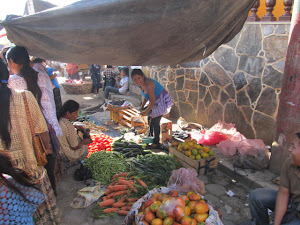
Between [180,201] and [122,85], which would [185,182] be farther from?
[122,85]

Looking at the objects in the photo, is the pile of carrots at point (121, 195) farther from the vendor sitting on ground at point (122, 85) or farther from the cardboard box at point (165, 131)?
the vendor sitting on ground at point (122, 85)

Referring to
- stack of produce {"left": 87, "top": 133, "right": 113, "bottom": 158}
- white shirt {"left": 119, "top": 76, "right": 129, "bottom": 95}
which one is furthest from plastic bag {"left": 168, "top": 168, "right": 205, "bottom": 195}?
white shirt {"left": 119, "top": 76, "right": 129, "bottom": 95}

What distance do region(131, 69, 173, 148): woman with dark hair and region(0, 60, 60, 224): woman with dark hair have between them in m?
2.64

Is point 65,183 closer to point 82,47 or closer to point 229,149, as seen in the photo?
point 82,47

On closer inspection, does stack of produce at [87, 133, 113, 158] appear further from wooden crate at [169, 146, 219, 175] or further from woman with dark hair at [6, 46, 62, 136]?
woman with dark hair at [6, 46, 62, 136]

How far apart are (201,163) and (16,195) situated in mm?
3125

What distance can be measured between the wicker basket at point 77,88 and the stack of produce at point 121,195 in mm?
9175

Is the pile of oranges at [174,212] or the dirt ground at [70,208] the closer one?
the pile of oranges at [174,212]

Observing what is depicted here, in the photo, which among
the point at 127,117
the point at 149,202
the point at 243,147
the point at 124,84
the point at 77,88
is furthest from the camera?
the point at 77,88

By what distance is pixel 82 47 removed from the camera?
3.11m

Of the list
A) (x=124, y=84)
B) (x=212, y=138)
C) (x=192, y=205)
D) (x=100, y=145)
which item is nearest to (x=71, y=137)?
(x=100, y=145)

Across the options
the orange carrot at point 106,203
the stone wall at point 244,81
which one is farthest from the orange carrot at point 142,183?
the stone wall at point 244,81

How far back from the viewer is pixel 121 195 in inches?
137

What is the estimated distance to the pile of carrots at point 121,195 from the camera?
3254mm
